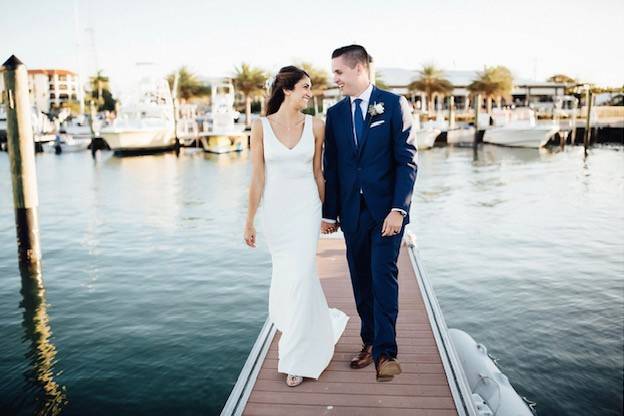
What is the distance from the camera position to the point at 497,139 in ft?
132

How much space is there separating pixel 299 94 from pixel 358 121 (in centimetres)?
45

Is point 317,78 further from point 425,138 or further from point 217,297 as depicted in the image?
point 217,297

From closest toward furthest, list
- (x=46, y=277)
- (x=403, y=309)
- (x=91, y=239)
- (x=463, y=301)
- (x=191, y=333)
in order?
(x=403, y=309)
(x=191, y=333)
(x=463, y=301)
(x=46, y=277)
(x=91, y=239)

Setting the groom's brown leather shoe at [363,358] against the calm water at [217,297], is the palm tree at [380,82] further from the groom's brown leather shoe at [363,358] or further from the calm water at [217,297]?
the groom's brown leather shoe at [363,358]

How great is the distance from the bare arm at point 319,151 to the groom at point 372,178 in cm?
4

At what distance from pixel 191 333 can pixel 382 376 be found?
4.38 meters

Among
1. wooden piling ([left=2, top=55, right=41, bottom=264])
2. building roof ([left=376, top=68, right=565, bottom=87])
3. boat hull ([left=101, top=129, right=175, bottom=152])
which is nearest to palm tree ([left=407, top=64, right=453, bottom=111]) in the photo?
building roof ([left=376, top=68, right=565, bottom=87])

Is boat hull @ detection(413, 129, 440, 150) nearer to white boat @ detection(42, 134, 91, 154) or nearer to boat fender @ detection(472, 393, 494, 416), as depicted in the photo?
white boat @ detection(42, 134, 91, 154)

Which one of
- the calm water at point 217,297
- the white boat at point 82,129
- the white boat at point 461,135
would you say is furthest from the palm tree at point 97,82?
the calm water at point 217,297

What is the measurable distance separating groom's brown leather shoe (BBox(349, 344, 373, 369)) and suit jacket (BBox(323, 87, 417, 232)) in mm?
1006

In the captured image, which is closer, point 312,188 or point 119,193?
point 312,188

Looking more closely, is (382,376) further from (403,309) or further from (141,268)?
(141,268)

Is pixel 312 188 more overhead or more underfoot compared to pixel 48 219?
more overhead

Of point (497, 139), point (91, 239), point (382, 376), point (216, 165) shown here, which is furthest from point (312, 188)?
point (497, 139)
